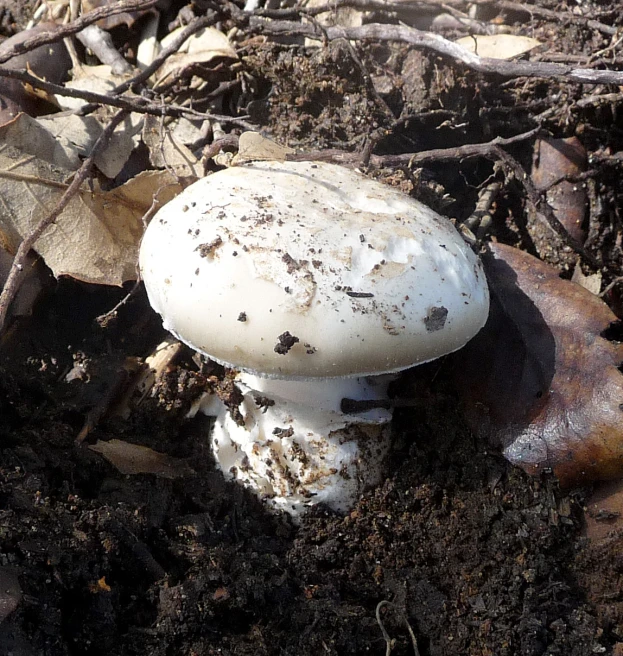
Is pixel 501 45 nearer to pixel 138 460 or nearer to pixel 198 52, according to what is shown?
pixel 198 52

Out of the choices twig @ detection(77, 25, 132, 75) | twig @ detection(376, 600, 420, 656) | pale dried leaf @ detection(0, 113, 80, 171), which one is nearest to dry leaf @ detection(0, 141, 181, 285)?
pale dried leaf @ detection(0, 113, 80, 171)

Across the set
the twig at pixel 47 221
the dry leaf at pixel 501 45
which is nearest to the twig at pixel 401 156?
the dry leaf at pixel 501 45

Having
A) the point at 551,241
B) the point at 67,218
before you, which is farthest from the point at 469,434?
the point at 67,218

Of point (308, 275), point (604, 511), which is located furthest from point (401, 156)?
point (604, 511)

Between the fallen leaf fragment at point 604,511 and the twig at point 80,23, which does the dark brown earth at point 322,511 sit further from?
the twig at point 80,23

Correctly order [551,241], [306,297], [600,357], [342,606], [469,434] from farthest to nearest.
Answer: [551,241]
[469,434]
[600,357]
[342,606]
[306,297]

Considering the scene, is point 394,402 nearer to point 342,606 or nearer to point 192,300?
point 342,606
